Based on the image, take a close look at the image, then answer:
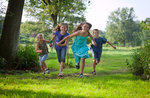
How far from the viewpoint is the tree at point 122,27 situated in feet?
215

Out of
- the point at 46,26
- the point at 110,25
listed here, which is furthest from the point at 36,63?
the point at 110,25

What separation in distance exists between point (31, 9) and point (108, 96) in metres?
26.0

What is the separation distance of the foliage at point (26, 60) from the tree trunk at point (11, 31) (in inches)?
16.2

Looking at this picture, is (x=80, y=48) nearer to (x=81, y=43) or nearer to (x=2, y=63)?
(x=81, y=43)

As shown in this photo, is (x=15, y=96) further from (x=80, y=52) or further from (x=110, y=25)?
(x=110, y=25)

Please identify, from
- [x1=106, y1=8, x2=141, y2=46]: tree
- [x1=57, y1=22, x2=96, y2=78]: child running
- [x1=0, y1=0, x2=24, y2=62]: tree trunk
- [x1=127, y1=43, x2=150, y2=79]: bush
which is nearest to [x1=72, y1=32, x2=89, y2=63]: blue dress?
[x1=57, y1=22, x2=96, y2=78]: child running

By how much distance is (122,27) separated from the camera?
215ft

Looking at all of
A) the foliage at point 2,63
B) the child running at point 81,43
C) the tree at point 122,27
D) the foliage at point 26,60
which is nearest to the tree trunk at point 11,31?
the foliage at point 26,60

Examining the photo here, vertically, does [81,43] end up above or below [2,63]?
above

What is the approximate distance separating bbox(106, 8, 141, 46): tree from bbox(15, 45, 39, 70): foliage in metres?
59.1

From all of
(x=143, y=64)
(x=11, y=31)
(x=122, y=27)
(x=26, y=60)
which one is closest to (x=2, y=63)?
(x=26, y=60)

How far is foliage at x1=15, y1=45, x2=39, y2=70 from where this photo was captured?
362 inches

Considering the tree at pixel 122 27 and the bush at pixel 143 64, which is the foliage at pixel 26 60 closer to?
the bush at pixel 143 64

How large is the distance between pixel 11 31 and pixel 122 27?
61313 mm
